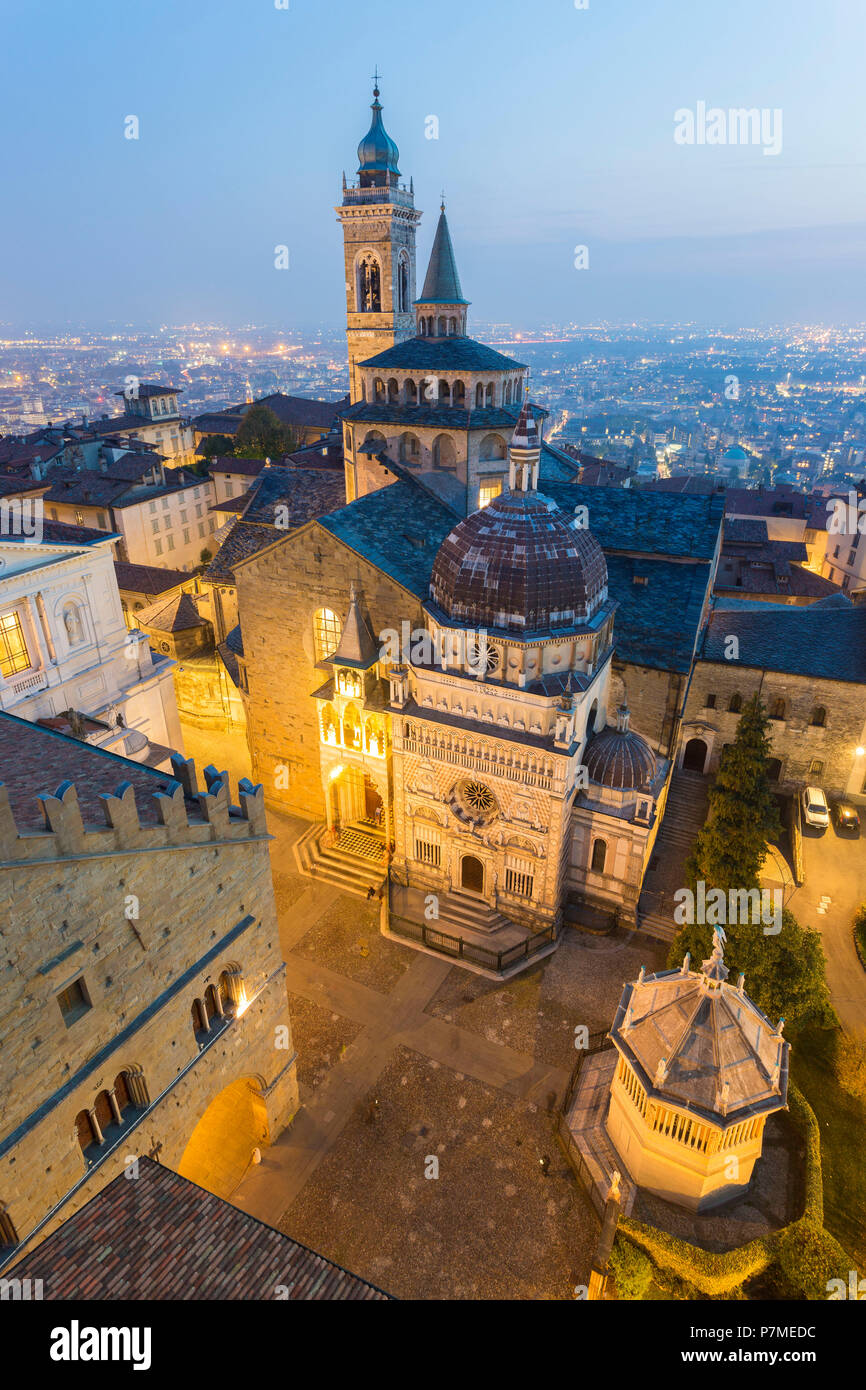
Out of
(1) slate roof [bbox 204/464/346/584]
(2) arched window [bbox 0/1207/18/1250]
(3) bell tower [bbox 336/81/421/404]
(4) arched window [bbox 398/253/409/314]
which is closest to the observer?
(2) arched window [bbox 0/1207/18/1250]

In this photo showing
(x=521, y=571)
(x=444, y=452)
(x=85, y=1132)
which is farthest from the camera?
(x=444, y=452)

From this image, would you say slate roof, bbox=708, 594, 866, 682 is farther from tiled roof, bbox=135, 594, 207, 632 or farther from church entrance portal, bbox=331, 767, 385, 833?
tiled roof, bbox=135, 594, 207, 632

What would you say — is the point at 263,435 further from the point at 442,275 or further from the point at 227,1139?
the point at 227,1139

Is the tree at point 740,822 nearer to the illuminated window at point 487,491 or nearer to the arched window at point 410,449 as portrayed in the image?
the illuminated window at point 487,491

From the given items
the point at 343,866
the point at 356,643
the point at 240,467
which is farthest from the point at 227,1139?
the point at 240,467

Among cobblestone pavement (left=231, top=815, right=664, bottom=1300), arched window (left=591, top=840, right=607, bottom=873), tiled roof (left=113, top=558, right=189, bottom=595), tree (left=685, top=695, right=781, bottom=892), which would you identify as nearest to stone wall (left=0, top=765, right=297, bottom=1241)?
cobblestone pavement (left=231, top=815, right=664, bottom=1300)
